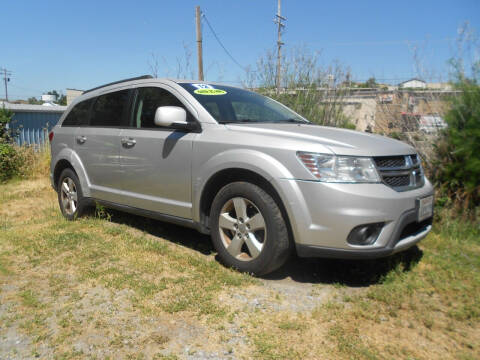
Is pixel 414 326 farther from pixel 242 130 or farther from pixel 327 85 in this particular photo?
pixel 327 85

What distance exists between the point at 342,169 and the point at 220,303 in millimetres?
1343

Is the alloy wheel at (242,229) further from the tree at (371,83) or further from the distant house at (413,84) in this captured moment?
the tree at (371,83)

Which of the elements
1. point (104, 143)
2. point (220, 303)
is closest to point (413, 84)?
point (104, 143)

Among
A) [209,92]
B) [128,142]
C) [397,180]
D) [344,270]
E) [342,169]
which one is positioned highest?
[209,92]

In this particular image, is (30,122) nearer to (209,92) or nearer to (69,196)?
(69,196)

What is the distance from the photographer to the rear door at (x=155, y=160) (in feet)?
12.7

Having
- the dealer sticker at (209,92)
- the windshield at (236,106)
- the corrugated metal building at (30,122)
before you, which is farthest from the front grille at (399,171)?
the corrugated metal building at (30,122)

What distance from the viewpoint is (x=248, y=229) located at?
3.41 m

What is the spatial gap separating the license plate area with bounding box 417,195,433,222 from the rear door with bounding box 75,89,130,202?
3.06 metres

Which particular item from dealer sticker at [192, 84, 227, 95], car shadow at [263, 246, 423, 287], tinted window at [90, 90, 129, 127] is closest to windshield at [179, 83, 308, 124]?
dealer sticker at [192, 84, 227, 95]

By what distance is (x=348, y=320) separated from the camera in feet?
9.14

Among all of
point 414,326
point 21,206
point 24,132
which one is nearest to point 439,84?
point 414,326

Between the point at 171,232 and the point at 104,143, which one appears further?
the point at 171,232

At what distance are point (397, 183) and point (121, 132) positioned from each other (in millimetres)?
2929
